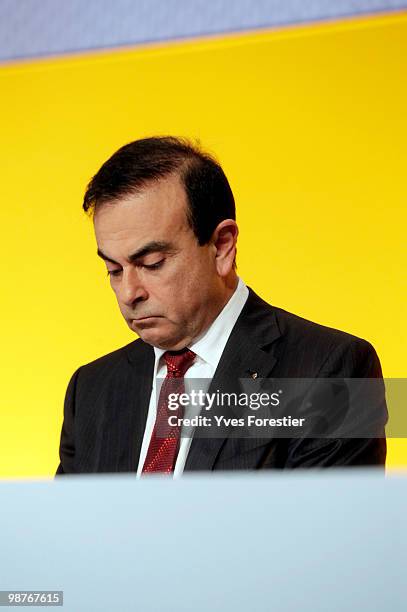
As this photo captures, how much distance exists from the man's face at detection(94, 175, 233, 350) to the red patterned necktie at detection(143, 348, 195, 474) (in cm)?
3

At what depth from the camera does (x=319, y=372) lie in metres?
1.93

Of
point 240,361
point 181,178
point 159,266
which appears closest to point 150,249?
point 159,266

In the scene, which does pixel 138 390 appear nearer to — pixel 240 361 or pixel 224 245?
pixel 240 361

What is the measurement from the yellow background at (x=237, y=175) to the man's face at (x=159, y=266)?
0.19m

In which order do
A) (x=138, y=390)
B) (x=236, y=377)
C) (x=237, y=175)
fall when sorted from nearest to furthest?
(x=236, y=377) → (x=138, y=390) → (x=237, y=175)

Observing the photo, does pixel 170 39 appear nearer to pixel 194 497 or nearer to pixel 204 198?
pixel 204 198

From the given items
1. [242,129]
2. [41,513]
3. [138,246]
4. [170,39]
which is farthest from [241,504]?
[170,39]

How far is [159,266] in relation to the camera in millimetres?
2000

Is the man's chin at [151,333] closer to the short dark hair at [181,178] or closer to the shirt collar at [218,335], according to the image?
the shirt collar at [218,335]

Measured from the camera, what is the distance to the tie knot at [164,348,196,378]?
79.5 inches

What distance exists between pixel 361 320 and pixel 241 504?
1.25m

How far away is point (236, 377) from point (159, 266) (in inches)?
10.9

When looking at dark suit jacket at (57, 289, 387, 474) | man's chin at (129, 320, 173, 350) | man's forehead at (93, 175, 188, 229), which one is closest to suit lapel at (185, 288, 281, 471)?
dark suit jacket at (57, 289, 387, 474)

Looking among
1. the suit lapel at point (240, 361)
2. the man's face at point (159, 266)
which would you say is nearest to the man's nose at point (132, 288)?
the man's face at point (159, 266)
